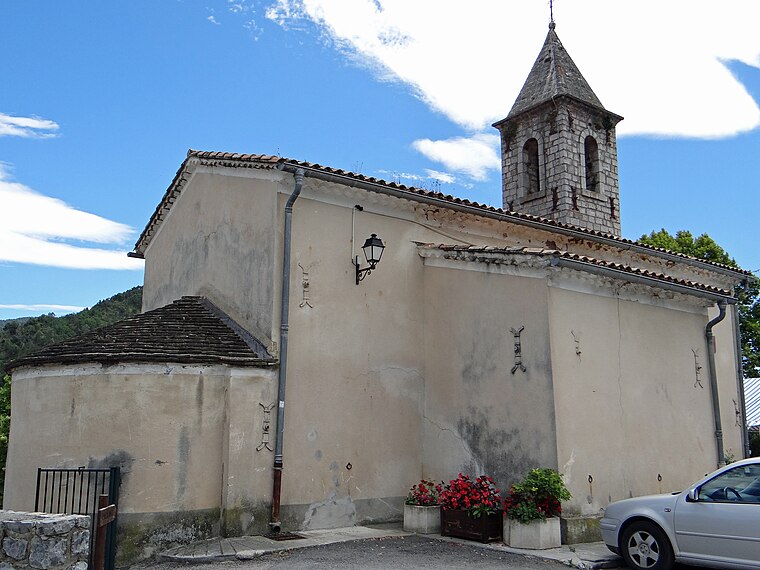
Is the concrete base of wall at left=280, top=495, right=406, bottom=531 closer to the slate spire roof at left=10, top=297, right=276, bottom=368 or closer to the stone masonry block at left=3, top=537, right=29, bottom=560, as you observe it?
the slate spire roof at left=10, top=297, right=276, bottom=368

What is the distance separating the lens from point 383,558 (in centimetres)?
848

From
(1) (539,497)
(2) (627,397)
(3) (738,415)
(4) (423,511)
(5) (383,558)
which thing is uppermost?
(2) (627,397)

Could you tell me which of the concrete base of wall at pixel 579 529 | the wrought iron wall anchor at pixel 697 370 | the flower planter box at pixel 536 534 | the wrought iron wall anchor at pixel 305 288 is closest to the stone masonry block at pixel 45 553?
the wrought iron wall anchor at pixel 305 288

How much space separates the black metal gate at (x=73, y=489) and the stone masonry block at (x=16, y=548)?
3117mm

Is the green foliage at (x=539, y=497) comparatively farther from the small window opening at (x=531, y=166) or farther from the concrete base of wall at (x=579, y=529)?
the small window opening at (x=531, y=166)

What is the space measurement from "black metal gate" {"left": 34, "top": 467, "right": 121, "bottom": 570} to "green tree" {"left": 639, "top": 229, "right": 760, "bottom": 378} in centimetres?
2383

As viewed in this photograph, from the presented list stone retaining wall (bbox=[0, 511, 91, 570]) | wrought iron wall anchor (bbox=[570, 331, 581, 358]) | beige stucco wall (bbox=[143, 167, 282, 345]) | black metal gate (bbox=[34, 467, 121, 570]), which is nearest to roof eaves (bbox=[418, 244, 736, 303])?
wrought iron wall anchor (bbox=[570, 331, 581, 358])

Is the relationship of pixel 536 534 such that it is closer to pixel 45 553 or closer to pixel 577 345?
pixel 577 345

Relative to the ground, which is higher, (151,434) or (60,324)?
(60,324)

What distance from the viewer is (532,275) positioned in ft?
33.4

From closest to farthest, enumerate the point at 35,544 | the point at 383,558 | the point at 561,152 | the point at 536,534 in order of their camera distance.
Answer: the point at 35,544 < the point at 383,558 < the point at 536,534 < the point at 561,152

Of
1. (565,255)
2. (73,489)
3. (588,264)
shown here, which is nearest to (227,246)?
(73,489)

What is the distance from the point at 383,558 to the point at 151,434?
3575 mm

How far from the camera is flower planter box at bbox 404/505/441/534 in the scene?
10203 millimetres
